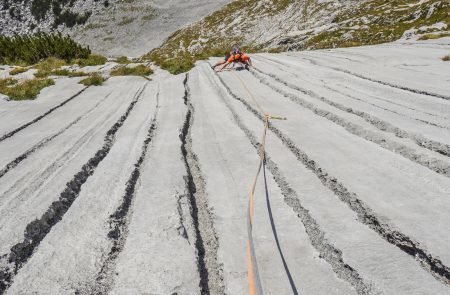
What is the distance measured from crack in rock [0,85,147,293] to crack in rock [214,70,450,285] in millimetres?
3543

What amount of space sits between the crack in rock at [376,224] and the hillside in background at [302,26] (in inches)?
500

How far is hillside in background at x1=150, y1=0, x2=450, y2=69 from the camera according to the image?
26.7 meters

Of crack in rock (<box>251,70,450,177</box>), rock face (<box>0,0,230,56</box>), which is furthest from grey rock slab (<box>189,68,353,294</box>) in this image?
rock face (<box>0,0,230,56</box>)

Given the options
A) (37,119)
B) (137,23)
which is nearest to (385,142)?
(37,119)

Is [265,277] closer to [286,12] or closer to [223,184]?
[223,184]

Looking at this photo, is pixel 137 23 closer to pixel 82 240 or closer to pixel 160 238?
pixel 82 240

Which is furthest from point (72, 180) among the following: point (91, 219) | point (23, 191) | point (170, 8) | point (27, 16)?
point (27, 16)

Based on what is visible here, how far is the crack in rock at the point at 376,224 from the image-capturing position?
3.07 meters

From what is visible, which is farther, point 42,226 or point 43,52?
point 43,52

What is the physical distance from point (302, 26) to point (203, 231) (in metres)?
41.0

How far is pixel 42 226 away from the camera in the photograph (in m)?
4.04

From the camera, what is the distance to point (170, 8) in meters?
70.6

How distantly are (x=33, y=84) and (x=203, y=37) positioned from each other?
4245 cm

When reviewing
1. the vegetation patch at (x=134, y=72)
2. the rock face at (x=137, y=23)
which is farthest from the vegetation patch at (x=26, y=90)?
the rock face at (x=137, y=23)
